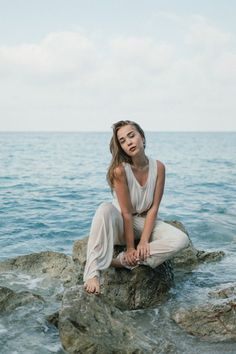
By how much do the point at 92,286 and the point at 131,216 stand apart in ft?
3.54

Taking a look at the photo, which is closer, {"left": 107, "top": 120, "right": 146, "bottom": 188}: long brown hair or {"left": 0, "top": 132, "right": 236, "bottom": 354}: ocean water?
{"left": 0, "top": 132, "right": 236, "bottom": 354}: ocean water

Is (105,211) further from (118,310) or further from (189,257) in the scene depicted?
(189,257)

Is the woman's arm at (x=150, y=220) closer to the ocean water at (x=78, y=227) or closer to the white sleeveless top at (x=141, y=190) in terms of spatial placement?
the white sleeveless top at (x=141, y=190)

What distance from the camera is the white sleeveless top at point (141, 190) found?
19.3 feet

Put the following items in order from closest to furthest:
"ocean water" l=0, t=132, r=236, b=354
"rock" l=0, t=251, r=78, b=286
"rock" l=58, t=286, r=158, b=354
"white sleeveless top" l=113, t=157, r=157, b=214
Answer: "rock" l=58, t=286, r=158, b=354
"ocean water" l=0, t=132, r=236, b=354
"white sleeveless top" l=113, t=157, r=157, b=214
"rock" l=0, t=251, r=78, b=286

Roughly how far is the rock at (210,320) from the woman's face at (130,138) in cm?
204

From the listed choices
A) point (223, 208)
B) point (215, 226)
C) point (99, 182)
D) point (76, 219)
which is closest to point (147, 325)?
point (215, 226)

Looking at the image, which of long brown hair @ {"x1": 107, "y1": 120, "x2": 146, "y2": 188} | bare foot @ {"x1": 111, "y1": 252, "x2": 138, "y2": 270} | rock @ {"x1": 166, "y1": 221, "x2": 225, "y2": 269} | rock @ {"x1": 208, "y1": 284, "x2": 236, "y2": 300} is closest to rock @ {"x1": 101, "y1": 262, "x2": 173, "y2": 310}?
bare foot @ {"x1": 111, "y1": 252, "x2": 138, "y2": 270}

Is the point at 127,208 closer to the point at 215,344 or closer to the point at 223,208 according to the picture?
the point at 215,344

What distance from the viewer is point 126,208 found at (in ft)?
18.8

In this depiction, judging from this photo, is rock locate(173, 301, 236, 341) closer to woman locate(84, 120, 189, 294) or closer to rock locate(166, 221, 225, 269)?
woman locate(84, 120, 189, 294)

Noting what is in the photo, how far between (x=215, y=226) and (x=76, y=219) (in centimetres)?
378

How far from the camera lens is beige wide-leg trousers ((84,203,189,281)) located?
17.7ft

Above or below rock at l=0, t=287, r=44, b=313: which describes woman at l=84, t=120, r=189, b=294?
above
